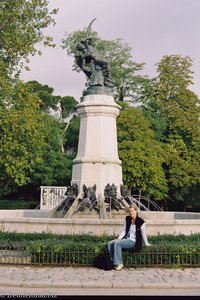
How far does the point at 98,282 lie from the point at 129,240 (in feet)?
7.19

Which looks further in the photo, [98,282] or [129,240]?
[129,240]

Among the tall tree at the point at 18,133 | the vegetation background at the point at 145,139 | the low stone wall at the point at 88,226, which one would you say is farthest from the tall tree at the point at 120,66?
the low stone wall at the point at 88,226

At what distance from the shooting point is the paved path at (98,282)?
32.4 ft

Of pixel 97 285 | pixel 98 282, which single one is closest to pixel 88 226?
pixel 98 282

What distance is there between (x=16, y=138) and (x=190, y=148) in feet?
68.0

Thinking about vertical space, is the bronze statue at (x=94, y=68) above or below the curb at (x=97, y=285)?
above

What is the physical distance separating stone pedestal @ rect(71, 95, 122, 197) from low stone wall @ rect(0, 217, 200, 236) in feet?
13.1

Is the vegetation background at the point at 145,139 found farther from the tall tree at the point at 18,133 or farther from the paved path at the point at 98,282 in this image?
the paved path at the point at 98,282

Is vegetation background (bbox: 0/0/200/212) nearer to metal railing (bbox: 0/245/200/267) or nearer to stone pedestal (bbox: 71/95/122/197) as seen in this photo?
stone pedestal (bbox: 71/95/122/197)

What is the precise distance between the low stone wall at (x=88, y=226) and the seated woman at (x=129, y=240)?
273cm

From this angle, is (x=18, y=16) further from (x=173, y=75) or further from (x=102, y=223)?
(x=173, y=75)

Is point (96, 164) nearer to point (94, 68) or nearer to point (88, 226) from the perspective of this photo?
point (94, 68)

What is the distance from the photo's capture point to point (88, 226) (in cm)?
1547

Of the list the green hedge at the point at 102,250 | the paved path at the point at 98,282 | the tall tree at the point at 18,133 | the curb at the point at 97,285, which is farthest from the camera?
the tall tree at the point at 18,133
